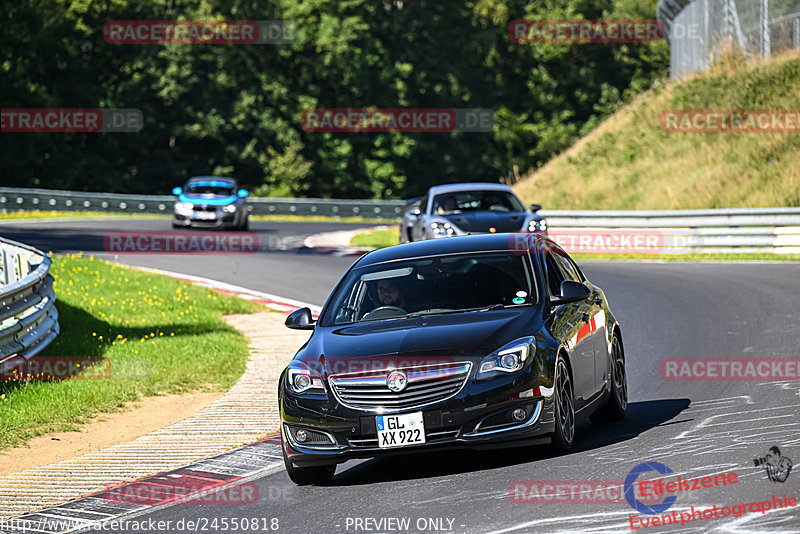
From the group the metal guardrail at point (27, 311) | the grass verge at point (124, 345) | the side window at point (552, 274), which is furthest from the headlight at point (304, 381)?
the metal guardrail at point (27, 311)

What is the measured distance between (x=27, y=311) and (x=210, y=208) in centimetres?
2075

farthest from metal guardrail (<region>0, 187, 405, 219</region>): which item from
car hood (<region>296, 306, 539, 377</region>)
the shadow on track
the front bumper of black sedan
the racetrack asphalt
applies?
the front bumper of black sedan

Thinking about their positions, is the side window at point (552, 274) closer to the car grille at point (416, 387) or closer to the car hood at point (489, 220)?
the car grille at point (416, 387)

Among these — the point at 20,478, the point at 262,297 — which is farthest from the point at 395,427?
the point at 262,297

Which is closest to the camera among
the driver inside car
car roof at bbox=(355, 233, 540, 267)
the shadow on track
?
the shadow on track

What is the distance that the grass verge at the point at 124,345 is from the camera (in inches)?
473

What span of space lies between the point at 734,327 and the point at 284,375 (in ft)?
25.6

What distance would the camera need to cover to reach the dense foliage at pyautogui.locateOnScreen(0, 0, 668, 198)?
219 ft

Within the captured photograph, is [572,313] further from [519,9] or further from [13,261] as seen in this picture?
[519,9]

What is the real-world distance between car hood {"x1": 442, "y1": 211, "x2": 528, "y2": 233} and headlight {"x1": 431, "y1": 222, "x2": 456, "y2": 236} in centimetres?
12

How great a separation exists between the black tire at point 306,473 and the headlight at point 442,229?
1387 centimetres

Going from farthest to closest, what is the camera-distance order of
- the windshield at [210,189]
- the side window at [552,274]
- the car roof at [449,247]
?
the windshield at [210,189] < the car roof at [449,247] < the side window at [552,274]

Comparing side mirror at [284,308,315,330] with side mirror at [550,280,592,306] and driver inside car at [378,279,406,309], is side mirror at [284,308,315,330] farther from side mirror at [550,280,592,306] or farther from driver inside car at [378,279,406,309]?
side mirror at [550,280,592,306]

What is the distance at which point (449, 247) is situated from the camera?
31.4 ft
